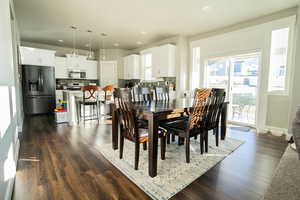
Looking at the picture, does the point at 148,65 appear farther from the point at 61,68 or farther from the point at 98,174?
the point at 98,174

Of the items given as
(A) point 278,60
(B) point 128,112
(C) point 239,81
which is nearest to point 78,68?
(B) point 128,112

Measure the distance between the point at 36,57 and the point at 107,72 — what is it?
2.66 m

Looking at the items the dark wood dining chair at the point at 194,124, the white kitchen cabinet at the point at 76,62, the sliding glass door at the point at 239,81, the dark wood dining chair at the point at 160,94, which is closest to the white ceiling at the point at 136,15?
the sliding glass door at the point at 239,81

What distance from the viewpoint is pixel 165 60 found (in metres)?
5.05

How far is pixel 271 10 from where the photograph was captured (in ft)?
10.7

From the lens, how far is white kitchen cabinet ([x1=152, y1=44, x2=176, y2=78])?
4.95 metres

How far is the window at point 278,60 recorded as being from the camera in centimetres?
330

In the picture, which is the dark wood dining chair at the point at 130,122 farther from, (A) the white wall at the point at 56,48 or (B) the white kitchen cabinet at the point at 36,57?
(A) the white wall at the point at 56,48

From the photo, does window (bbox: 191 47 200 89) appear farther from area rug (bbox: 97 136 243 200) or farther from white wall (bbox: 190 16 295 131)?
area rug (bbox: 97 136 243 200)

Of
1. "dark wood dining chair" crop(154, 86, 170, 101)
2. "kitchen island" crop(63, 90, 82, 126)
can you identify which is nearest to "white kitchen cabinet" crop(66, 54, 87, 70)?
"kitchen island" crop(63, 90, 82, 126)

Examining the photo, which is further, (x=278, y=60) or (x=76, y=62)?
(x=76, y=62)

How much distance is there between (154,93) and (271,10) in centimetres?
313

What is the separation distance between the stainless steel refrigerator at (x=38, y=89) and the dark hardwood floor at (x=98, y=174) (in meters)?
2.71

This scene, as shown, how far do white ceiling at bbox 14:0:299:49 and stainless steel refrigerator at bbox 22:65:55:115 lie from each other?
1.23 metres
